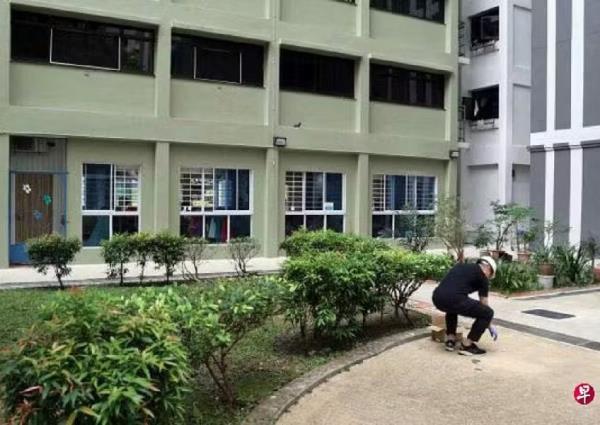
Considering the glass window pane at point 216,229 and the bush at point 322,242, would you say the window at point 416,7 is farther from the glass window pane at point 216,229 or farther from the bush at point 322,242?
the bush at point 322,242

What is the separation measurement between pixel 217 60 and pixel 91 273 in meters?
7.16

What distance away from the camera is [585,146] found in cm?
1775

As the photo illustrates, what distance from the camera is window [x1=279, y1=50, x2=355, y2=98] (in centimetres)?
1891

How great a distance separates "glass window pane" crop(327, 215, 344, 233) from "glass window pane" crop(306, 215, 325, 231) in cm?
24

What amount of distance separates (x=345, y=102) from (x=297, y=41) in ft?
8.50

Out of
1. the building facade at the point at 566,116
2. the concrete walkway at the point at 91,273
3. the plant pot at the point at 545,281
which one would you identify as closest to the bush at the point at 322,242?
the concrete walkway at the point at 91,273

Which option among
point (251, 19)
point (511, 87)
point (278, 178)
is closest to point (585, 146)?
point (511, 87)

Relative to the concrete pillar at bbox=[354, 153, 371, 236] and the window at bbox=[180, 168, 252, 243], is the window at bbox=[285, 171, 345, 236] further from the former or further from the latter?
the window at bbox=[180, 168, 252, 243]

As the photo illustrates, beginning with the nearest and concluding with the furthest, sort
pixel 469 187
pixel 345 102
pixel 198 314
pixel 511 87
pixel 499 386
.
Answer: pixel 198 314 < pixel 499 386 < pixel 345 102 < pixel 511 87 < pixel 469 187

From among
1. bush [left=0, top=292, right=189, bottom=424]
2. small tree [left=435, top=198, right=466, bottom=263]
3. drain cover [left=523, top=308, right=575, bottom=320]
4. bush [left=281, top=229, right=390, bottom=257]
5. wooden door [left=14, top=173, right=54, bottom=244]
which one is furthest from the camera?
small tree [left=435, top=198, right=466, bottom=263]

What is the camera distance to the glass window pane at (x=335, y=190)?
65.1 feet

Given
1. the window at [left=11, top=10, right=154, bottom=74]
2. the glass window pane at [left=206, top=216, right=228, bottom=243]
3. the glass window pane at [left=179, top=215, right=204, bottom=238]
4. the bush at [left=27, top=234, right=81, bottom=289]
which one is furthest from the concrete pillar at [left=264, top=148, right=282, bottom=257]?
the bush at [left=27, top=234, right=81, bottom=289]

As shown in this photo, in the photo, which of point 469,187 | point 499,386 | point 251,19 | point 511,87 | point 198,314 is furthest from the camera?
point 469,187

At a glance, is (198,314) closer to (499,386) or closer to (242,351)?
Answer: (242,351)
